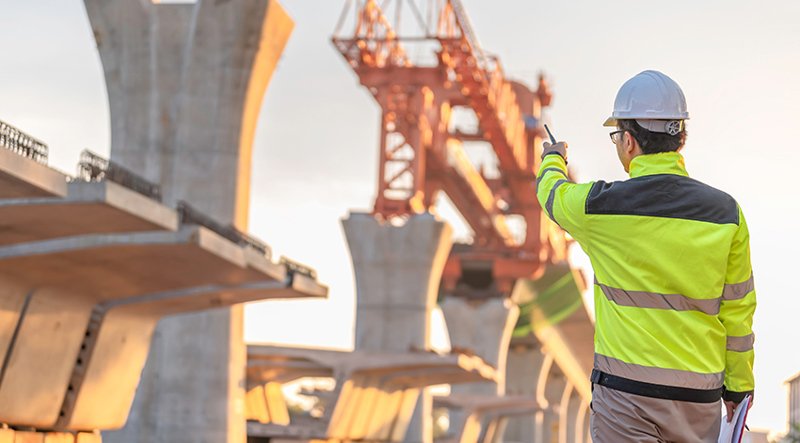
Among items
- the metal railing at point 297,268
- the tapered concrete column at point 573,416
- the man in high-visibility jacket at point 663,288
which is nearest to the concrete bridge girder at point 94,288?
the metal railing at point 297,268

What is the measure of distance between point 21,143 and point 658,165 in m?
13.4

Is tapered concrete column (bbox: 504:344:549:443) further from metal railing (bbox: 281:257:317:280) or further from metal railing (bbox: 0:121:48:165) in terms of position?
metal railing (bbox: 0:121:48:165)

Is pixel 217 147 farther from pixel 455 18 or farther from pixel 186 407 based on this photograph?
pixel 455 18

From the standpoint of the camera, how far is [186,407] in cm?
2811

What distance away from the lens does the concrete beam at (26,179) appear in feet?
48.1

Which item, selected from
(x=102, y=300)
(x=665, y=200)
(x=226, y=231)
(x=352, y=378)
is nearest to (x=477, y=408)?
(x=352, y=378)

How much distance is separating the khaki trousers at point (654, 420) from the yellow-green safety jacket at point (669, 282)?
45mm

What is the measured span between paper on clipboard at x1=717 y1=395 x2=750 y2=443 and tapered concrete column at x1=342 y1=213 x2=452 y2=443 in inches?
1450

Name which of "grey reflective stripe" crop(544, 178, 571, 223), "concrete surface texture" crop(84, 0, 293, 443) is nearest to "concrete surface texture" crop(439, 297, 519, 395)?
"concrete surface texture" crop(84, 0, 293, 443)

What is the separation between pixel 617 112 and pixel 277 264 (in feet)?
66.1

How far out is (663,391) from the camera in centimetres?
443

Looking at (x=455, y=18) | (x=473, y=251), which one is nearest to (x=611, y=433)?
(x=455, y=18)

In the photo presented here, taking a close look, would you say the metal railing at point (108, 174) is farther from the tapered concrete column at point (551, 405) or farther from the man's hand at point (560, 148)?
the tapered concrete column at point (551, 405)

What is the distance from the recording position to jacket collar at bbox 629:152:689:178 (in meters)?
4.77
